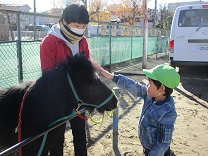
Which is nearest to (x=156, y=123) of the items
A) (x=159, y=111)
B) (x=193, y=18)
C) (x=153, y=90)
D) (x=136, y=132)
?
(x=159, y=111)

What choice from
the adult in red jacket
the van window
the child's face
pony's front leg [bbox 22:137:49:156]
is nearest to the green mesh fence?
the adult in red jacket

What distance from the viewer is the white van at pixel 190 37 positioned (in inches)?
288

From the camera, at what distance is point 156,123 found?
7.40ft

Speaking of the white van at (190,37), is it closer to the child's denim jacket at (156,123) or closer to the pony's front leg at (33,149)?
the child's denim jacket at (156,123)

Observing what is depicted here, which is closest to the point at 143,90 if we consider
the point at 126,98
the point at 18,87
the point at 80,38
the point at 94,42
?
the point at 80,38

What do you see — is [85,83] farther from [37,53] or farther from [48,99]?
[37,53]

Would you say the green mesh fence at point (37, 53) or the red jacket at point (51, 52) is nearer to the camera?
the red jacket at point (51, 52)

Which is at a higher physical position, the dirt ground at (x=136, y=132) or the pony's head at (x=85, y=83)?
the pony's head at (x=85, y=83)

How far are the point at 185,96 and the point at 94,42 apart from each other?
3205 mm

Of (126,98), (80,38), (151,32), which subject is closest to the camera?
(80,38)

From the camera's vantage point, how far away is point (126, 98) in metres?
5.87

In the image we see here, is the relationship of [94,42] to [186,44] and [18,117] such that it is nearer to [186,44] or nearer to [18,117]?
[186,44]

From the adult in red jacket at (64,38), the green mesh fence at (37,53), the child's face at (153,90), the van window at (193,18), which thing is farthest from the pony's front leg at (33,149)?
the van window at (193,18)

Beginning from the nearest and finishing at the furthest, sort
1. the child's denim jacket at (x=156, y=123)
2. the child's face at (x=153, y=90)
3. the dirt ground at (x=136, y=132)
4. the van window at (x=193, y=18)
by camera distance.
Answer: the child's denim jacket at (x=156, y=123)
the child's face at (x=153, y=90)
the dirt ground at (x=136, y=132)
the van window at (x=193, y=18)
